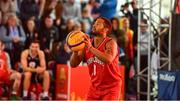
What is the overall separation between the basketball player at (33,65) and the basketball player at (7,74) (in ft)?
0.65

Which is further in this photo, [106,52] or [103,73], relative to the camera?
[103,73]

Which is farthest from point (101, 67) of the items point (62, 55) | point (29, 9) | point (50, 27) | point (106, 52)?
point (29, 9)

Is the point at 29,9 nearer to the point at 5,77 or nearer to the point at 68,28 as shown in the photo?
the point at 68,28

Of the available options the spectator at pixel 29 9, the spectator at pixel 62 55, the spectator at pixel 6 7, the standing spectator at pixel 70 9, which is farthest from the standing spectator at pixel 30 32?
the standing spectator at pixel 70 9

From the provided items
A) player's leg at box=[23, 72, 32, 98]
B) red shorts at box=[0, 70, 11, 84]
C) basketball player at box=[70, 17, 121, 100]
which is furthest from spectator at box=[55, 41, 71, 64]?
basketball player at box=[70, 17, 121, 100]

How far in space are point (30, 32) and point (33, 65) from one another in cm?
95

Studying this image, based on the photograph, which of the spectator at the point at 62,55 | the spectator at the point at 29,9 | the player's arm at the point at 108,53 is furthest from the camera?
the spectator at the point at 29,9

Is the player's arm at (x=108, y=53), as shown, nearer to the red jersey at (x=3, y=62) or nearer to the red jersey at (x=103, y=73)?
the red jersey at (x=103, y=73)

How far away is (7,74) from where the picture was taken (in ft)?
32.3

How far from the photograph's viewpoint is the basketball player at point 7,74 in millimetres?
9609

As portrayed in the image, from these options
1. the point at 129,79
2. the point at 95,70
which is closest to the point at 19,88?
the point at 129,79

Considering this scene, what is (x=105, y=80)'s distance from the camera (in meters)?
6.36

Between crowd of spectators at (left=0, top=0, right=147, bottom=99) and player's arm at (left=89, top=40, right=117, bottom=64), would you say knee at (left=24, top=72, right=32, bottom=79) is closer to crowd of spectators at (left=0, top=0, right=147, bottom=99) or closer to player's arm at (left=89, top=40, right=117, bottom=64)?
crowd of spectators at (left=0, top=0, right=147, bottom=99)

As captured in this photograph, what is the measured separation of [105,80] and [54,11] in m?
6.43
